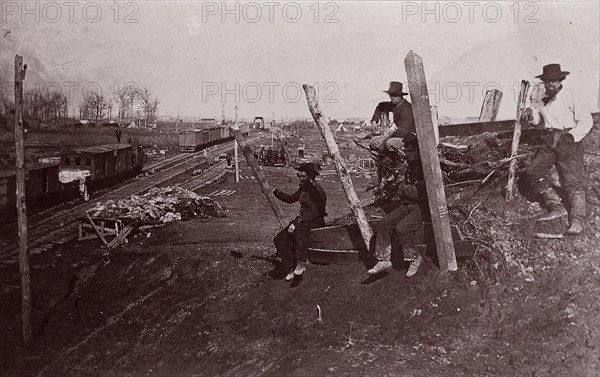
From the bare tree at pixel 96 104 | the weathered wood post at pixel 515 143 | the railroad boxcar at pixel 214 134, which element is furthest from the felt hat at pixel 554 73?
the railroad boxcar at pixel 214 134

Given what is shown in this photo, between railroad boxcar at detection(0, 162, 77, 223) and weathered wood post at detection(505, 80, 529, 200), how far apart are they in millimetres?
12164

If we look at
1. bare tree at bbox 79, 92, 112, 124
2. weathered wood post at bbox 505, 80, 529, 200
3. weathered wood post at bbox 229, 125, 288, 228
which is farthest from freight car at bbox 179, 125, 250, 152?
weathered wood post at bbox 505, 80, 529, 200

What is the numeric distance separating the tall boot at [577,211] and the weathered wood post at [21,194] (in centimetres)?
803

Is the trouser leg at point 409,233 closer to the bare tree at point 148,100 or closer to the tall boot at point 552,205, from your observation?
the tall boot at point 552,205

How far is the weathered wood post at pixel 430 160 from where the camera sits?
5.11 m

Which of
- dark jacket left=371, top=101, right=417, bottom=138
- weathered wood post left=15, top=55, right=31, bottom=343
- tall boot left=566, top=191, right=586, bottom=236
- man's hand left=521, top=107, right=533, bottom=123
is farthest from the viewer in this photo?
weathered wood post left=15, top=55, right=31, bottom=343

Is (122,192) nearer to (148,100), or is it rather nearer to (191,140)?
(148,100)

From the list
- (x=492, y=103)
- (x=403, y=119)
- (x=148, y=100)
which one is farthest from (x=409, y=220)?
(x=148, y=100)

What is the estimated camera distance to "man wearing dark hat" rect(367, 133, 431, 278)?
18.3 ft

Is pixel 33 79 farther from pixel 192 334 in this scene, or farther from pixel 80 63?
pixel 192 334

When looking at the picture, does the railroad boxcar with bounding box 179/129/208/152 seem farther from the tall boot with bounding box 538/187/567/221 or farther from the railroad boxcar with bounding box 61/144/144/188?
the tall boot with bounding box 538/187/567/221

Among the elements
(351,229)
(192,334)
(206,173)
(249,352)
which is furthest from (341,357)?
(206,173)

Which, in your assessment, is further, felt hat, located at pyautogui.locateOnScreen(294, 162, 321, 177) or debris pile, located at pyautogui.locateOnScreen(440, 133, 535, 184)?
debris pile, located at pyautogui.locateOnScreen(440, 133, 535, 184)

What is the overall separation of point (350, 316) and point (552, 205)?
2.97 m
